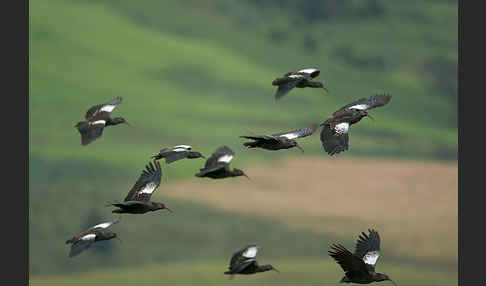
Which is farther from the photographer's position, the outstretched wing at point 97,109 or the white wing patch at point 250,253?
the outstretched wing at point 97,109

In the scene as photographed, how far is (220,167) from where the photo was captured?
53.4 ft

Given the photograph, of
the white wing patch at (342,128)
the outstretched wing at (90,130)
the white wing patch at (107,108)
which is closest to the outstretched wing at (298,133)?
the white wing patch at (342,128)

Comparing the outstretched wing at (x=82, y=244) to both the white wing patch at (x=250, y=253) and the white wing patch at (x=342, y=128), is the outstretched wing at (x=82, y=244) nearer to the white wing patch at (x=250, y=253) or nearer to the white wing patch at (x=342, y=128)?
the white wing patch at (x=250, y=253)

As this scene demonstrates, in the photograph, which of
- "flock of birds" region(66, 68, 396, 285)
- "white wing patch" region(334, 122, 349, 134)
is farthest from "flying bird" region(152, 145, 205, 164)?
"white wing patch" region(334, 122, 349, 134)

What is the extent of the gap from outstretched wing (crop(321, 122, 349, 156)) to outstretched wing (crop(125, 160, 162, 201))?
2.74m

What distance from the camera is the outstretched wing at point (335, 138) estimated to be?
16.6m

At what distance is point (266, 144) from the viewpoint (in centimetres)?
1677

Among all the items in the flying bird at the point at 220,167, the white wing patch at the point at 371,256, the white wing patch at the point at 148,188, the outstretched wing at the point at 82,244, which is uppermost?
the flying bird at the point at 220,167

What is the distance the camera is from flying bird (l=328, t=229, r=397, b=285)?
15.3 m

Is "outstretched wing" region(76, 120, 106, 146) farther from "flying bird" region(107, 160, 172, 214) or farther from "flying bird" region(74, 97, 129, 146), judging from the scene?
"flying bird" region(107, 160, 172, 214)

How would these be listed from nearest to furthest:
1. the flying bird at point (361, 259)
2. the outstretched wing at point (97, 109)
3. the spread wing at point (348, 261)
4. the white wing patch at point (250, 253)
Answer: the spread wing at point (348, 261) → the flying bird at point (361, 259) → the white wing patch at point (250, 253) → the outstretched wing at point (97, 109)

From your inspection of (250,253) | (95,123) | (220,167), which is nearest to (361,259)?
(250,253)

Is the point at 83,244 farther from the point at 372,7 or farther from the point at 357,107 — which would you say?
the point at 372,7

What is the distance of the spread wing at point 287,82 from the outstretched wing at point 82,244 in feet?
12.7
